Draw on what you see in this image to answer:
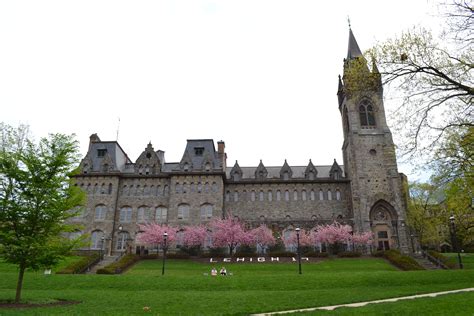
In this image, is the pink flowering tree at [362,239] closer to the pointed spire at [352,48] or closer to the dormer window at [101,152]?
the pointed spire at [352,48]

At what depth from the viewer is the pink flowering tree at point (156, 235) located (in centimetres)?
4428

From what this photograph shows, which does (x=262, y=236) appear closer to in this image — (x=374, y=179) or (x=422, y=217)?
(x=374, y=179)

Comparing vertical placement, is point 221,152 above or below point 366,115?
below

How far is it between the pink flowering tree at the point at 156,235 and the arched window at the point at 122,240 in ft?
7.83

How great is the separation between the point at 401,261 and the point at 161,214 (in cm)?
3065

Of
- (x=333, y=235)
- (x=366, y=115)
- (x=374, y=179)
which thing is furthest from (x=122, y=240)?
(x=366, y=115)

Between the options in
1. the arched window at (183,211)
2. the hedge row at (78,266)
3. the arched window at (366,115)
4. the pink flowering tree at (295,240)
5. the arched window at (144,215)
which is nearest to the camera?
the hedge row at (78,266)

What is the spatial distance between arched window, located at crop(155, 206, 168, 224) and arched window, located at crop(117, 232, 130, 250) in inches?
178

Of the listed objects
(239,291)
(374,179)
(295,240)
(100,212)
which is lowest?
(239,291)

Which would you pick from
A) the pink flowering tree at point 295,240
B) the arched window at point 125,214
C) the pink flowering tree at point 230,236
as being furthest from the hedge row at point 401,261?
the arched window at point 125,214

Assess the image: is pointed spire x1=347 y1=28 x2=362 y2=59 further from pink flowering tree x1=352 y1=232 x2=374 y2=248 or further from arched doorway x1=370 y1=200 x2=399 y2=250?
pink flowering tree x1=352 y1=232 x2=374 y2=248

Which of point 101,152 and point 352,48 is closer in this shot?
point 101,152

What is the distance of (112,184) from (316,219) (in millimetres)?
28966

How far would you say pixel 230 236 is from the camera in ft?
144
